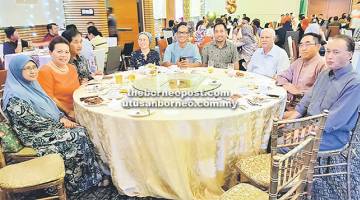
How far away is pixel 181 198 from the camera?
2.22 meters

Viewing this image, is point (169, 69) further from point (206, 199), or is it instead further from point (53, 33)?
point (53, 33)

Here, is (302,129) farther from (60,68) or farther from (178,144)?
(60,68)

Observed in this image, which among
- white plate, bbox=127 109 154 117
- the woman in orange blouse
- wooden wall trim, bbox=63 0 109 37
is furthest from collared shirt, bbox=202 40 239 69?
wooden wall trim, bbox=63 0 109 37

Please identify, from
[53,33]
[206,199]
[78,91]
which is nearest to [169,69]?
[78,91]

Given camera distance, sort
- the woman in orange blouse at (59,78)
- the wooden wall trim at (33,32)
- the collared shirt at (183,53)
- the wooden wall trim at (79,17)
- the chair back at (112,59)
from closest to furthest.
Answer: the woman in orange blouse at (59,78), the collared shirt at (183,53), the chair back at (112,59), the wooden wall trim at (33,32), the wooden wall trim at (79,17)

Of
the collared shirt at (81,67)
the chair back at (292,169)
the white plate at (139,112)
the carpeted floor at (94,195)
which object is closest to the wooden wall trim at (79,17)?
the collared shirt at (81,67)

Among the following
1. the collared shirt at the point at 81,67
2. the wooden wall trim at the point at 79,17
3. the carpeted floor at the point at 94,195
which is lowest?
the carpeted floor at the point at 94,195

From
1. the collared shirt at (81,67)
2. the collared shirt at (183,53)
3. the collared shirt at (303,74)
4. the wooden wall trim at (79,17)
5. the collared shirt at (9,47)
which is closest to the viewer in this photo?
the collared shirt at (303,74)

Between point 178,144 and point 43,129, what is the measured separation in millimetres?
1100

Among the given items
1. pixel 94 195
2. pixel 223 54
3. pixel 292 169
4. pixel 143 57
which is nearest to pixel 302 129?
→ pixel 292 169

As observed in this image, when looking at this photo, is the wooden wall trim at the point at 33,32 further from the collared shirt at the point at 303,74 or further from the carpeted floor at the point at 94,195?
the collared shirt at the point at 303,74

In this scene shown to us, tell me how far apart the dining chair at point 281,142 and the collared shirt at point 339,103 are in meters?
0.44

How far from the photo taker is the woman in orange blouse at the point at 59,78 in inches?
111

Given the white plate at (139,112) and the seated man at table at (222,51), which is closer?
the white plate at (139,112)
